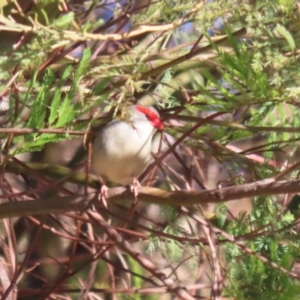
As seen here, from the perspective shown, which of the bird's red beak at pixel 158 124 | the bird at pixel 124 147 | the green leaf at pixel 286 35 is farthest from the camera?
the bird at pixel 124 147

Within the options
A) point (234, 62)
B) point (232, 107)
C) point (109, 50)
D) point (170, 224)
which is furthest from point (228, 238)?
point (109, 50)

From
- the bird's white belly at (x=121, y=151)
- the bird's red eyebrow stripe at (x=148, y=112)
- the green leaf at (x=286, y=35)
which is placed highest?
the green leaf at (x=286, y=35)

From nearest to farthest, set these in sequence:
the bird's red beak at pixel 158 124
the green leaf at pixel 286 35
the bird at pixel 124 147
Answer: the green leaf at pixel 286 35
the bird's red beak at pixel 158 124
the bird at pixel 124 147

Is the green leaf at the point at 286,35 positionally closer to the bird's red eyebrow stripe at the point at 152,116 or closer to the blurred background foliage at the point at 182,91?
the blurred background foliage at the point at 182,91

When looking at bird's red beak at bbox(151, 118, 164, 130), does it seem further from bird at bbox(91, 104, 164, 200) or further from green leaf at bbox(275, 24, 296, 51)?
green leaf at bbox(275, 24, 296, 51)

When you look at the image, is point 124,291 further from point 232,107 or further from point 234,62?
point 234,62

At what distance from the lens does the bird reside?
176 cm

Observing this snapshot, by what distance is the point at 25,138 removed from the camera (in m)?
1.19

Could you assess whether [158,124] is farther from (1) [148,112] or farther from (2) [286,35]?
(2) [286,35]

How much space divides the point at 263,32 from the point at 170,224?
72 centimetres

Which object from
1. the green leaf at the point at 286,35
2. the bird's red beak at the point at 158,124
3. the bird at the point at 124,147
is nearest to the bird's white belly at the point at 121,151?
the bird at the point at 124,147

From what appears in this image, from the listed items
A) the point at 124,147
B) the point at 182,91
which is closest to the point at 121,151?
the point at 124,147

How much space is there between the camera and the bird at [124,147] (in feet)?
5.78

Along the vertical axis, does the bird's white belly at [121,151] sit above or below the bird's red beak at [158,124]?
below
